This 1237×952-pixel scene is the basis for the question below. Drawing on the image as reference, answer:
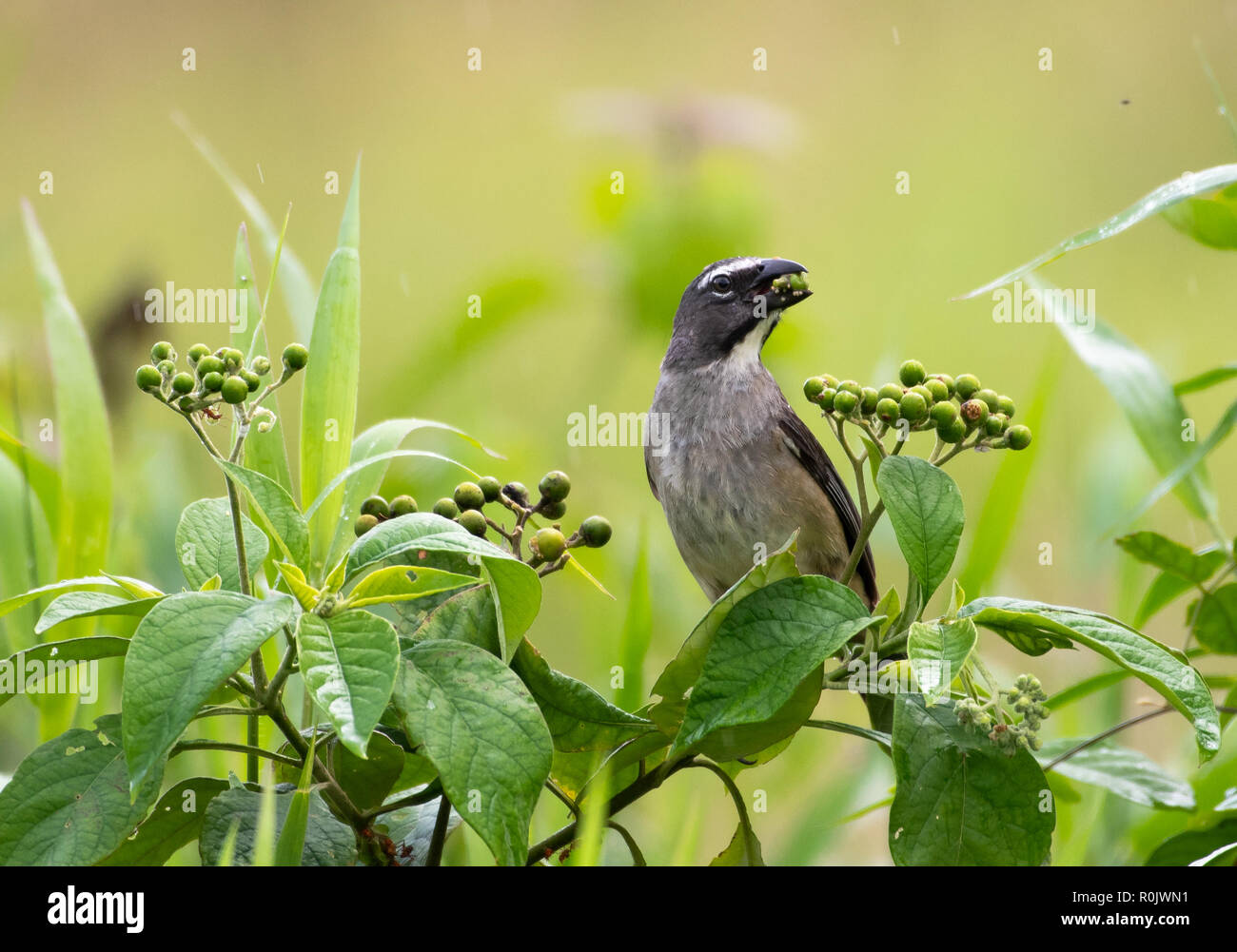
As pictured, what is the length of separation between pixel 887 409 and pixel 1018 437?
177 mm

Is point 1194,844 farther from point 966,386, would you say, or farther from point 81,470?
point 81,470

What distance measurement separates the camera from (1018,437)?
4.65ft

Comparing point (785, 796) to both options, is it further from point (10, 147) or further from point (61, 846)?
point (10, 147)

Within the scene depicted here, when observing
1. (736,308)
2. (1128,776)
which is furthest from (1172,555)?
(736,308)

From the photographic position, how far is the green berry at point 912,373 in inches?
56.8

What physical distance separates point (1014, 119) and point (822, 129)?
155 centimetres

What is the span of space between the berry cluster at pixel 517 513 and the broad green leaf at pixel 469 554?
155 millimetres

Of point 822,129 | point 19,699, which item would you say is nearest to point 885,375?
point 19,699

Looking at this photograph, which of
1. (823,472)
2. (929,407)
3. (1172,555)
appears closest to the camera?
(929,407)

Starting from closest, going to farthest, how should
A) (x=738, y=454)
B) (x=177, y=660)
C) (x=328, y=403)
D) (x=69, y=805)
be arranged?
(x=177, y=660) < (x=69, y=805) < (x=328, y=403) < (x=738, y=454)

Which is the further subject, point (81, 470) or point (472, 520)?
point (81, 470)

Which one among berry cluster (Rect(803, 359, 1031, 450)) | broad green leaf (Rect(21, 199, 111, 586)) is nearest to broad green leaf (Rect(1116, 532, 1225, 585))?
berry cluster (Rect(803, 359, 1031, 450))

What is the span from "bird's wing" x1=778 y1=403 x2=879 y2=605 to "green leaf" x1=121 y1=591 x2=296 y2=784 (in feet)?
7.30

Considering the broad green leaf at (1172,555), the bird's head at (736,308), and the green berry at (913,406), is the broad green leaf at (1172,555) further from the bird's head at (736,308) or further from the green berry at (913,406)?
the bird's head at (736,308)
